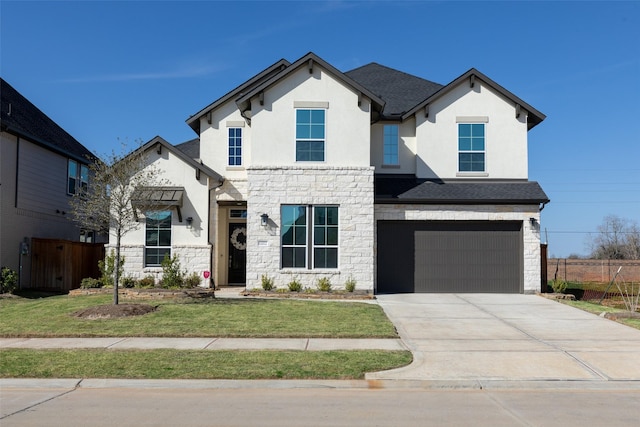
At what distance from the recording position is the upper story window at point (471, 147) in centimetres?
2150

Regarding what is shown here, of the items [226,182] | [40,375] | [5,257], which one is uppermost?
[226,182]

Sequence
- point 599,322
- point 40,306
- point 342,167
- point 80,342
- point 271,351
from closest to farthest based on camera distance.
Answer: point 271,351
point 80,342
point 599,322
point 40,306
point 342,167

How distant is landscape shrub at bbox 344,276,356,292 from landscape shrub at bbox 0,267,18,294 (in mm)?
11147

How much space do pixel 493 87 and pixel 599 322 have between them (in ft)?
33.0

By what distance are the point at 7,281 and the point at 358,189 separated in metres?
12.1

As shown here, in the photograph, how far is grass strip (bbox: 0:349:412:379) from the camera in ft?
29.3

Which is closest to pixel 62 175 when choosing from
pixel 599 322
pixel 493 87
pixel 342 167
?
pixel 342 167

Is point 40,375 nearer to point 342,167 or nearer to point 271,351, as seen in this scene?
point 271,351

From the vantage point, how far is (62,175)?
84.3 feet

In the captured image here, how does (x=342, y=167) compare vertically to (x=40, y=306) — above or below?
above

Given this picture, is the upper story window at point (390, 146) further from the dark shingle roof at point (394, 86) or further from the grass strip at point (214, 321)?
the grass strip at point (214, 321)

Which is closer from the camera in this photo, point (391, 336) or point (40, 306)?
point (391, 336)

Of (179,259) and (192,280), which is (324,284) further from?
(179,259)

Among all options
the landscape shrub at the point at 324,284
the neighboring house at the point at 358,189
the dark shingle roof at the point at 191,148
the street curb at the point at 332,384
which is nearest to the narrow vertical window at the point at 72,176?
the dark shingle roof at the point at 191,148
